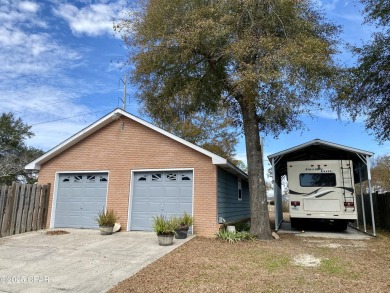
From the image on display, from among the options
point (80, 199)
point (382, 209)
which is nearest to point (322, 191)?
point (382, 209)

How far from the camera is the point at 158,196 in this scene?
13.2 meters

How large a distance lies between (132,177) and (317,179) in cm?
778

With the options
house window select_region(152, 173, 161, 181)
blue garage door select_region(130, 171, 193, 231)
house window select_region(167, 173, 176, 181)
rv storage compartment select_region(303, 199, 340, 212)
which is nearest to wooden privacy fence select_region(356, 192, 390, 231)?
rv storage compartment select_region(303, 199, 340, 212)

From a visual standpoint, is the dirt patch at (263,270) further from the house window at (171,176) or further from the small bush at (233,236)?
the house window at (171,176)

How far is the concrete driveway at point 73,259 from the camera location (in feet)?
22.1

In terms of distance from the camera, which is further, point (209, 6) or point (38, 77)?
point (38, 77)

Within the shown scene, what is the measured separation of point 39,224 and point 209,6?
11.3m

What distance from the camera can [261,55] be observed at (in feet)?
36.6

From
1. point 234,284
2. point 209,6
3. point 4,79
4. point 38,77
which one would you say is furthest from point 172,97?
point 4,79

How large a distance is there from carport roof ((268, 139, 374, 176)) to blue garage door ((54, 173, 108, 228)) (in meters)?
7.58

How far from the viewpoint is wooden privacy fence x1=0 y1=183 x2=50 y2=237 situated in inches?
474

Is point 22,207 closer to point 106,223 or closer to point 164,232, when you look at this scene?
point 106,223

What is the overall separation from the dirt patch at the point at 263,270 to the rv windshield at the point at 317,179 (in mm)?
3372

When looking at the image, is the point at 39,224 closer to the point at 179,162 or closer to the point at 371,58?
the point at 179,162
